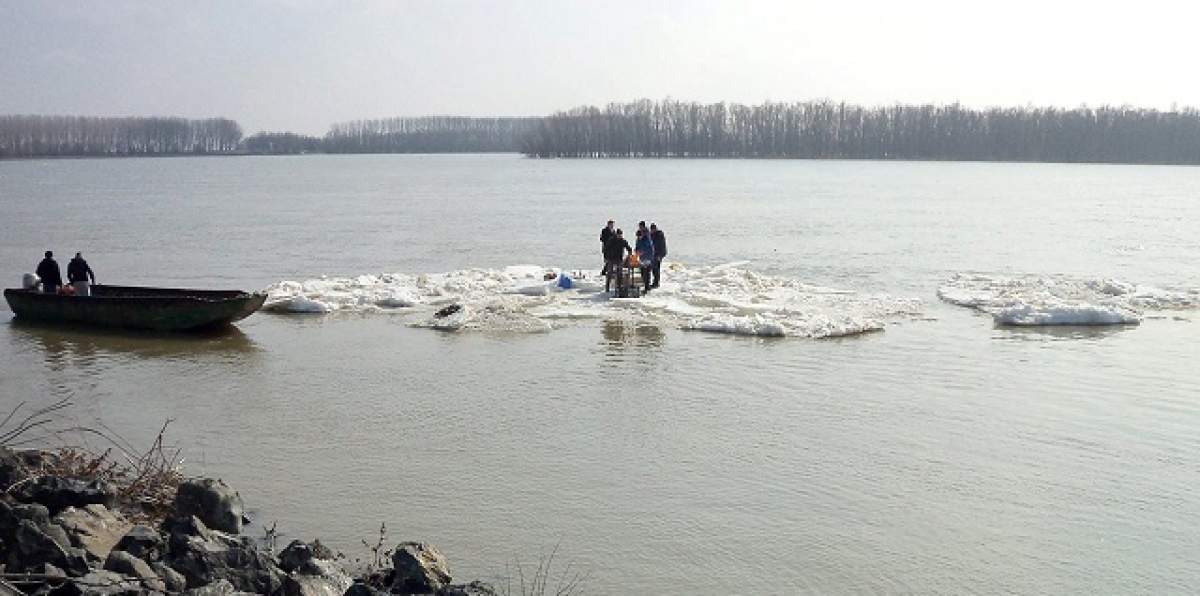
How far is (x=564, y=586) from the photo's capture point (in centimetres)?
823

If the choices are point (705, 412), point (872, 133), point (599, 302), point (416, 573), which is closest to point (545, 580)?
point (416, 573)

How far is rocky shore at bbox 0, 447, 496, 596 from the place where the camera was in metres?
6.95

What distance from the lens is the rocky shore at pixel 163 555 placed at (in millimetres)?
6945

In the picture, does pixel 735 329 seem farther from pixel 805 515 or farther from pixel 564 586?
pixel 564 586

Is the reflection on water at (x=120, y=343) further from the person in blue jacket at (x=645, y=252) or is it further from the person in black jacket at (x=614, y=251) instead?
the person in blue jacket at (x=645, y=252)

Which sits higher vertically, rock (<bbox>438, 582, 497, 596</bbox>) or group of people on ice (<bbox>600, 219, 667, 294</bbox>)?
group of people on ice (<bbox>600, 219, 667, 294</bbox>)

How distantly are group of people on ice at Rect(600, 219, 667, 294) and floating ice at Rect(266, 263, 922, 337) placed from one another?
390 millimetres

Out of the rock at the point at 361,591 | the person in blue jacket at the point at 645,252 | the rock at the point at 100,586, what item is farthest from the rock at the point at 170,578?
the person in blue jacket at the point at 645,252

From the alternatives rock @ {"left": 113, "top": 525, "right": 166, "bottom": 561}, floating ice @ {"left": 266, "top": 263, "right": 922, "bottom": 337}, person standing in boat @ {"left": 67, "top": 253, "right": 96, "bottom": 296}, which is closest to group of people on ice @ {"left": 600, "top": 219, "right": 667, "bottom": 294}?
floating ice @ {"left": 266, "top": 263, "right": 922, "bottom": 337}

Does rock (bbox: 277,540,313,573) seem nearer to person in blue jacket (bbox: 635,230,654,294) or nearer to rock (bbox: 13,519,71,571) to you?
rock (bbox: 13,519,71,571)

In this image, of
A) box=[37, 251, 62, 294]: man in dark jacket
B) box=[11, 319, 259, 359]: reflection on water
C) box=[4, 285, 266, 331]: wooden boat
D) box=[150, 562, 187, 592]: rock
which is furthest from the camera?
box=[37, 251, 62, 294]: man in dark jacket

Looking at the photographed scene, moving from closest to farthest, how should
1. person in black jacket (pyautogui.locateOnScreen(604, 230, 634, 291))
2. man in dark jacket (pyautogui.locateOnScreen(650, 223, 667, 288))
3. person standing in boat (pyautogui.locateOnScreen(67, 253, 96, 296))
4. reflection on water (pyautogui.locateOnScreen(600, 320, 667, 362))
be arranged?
reflection on water (pyautogui.locateOnScreen(600, 320, 667, 362)), person standing in boat (pyautogui.locateOnScreen(67, 253, 96, 296)), person in black jacket (pyautogui.locateOnScreen(604, 230, 634, 291)), man in dark jacket (pyautogui.locateOnScreen(650, 223, 667, 288))

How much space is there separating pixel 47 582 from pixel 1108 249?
3696cm

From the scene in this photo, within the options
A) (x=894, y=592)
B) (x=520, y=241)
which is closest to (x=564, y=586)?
(x=894, y=592)
